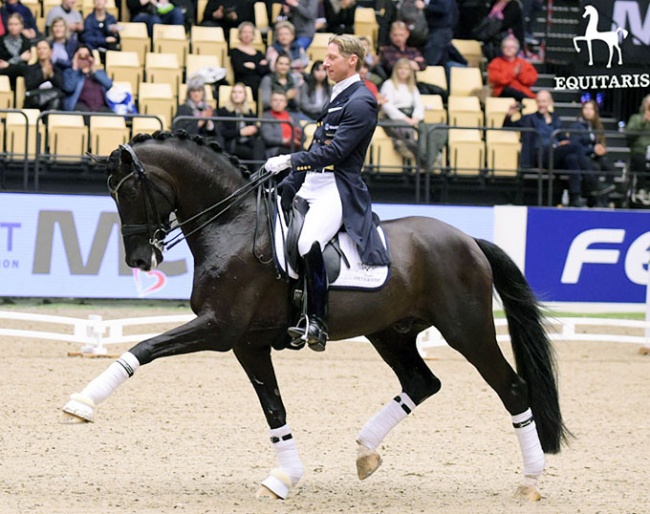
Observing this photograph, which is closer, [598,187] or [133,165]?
[133,165]

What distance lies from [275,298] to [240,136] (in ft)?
27.5

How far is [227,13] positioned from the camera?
17.2m

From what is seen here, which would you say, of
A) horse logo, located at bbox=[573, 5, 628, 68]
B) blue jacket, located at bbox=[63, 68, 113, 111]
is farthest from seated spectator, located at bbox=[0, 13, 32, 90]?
horse logo, located at bbox=[573, 5, 628, 68]

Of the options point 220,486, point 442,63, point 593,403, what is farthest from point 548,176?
point 220,486

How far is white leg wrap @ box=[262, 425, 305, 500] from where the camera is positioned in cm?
668

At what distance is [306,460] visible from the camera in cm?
773

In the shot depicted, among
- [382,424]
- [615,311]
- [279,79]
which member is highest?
[279,79]

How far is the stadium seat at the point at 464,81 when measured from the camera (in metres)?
17.5

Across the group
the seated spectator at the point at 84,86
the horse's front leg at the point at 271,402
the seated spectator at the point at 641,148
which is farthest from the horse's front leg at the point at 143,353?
the seated spectator at the point at 641,148

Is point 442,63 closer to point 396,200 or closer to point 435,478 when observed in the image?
point 396,200

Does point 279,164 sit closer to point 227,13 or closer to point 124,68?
point 124,68

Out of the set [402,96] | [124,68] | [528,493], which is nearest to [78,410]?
[528,493]

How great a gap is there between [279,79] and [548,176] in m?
3.61

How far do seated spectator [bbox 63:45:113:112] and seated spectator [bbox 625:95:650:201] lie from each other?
6.62m
